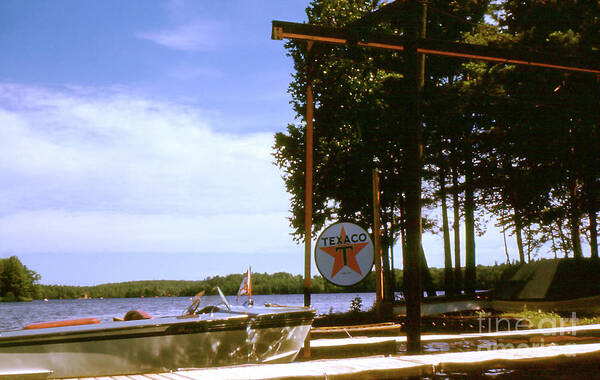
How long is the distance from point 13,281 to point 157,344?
4692 inches

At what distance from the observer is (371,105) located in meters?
26.5

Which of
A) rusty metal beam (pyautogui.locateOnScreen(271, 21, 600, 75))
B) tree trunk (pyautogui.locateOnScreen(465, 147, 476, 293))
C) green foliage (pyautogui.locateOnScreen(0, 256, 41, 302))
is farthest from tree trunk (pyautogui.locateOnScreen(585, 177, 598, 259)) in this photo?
green foliage (pyautogui.locateOnScreen(0, 256, 41, 302))

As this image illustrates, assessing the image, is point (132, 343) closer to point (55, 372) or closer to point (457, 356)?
point (55, 372)

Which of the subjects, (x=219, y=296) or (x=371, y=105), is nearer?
(x=219, y=296)

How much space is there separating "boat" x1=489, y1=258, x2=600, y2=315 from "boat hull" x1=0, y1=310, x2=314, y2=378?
15.6 meters

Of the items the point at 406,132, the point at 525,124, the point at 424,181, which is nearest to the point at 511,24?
the point at 525,124

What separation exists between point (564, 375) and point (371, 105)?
18.9 m

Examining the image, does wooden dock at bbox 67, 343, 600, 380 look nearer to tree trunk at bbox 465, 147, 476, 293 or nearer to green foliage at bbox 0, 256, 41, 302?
tree trunk at bbox 465, 147, 476, 293

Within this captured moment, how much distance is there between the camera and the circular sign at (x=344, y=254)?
27.2 feet

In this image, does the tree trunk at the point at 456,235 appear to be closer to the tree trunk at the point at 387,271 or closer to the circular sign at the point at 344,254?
the tree trunk at the point at 387,271

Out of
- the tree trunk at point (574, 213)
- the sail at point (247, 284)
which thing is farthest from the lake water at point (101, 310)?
the tree trunk at point (574, 213)

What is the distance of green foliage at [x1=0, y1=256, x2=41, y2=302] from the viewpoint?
364ft

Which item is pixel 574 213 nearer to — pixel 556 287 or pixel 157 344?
pixel 556 287

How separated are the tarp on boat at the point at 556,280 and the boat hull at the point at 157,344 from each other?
→ 16101mm
